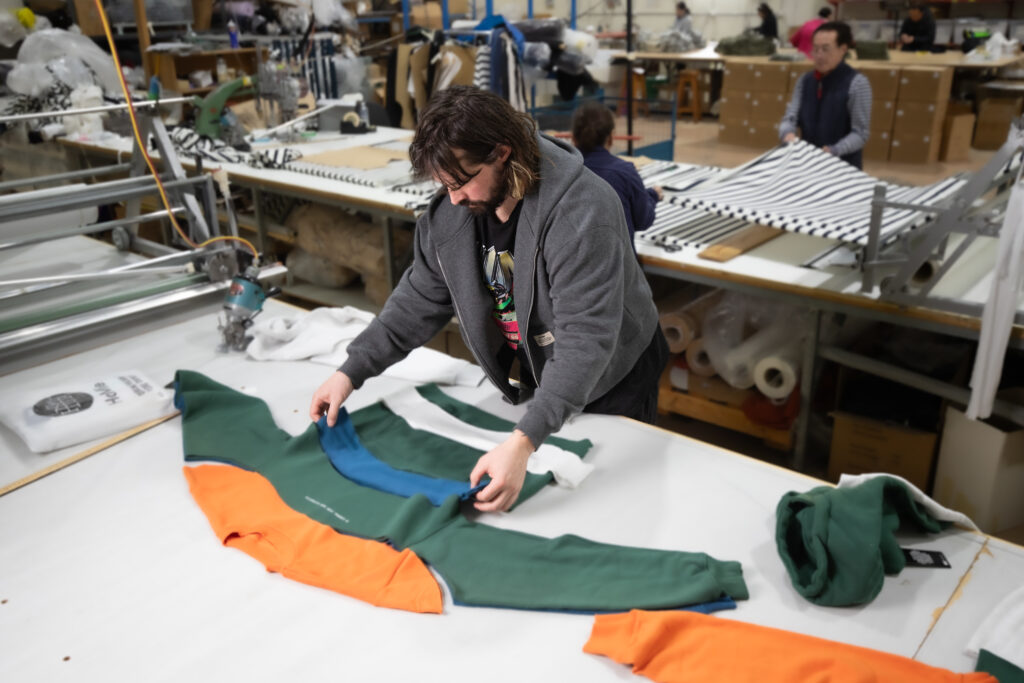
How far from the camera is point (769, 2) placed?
465 inches

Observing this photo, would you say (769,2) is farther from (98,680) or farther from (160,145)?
(98,680)

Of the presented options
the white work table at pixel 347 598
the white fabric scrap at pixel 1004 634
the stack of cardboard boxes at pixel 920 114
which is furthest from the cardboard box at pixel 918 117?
the white fabric scrap at pixel 1004 634

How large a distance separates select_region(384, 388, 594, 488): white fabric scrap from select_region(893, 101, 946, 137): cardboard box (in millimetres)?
6593

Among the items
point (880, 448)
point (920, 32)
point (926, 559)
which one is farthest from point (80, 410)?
point (920, 32)

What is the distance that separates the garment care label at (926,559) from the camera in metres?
1.15

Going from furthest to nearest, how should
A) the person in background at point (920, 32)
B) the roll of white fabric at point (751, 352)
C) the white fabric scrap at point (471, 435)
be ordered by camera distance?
the person in background at point (920, 32) → the roll of white fabric at point (751, 352) → the white fabric scrap at point (471, 435)

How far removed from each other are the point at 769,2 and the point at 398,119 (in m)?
9.00

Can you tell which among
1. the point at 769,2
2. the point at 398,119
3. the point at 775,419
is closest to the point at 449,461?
the point at 775,419

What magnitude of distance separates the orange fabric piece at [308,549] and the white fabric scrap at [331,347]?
0.52 metres

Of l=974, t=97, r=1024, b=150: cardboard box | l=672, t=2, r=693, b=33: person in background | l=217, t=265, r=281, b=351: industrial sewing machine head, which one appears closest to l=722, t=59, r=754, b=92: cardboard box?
l=974, t=97, r=1024, b=150: cardboard box

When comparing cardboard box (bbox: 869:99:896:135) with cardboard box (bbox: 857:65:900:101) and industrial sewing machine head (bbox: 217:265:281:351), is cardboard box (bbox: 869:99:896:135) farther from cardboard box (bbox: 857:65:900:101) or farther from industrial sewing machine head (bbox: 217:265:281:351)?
industrial sewing machine head (bbox: 217:265:281:351)

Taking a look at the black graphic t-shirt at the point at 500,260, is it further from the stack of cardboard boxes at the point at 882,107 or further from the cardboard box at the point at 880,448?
the stack of cardboard boxes at the point at 882,107

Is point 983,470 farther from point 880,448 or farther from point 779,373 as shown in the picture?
point 779,373

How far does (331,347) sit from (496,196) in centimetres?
82
